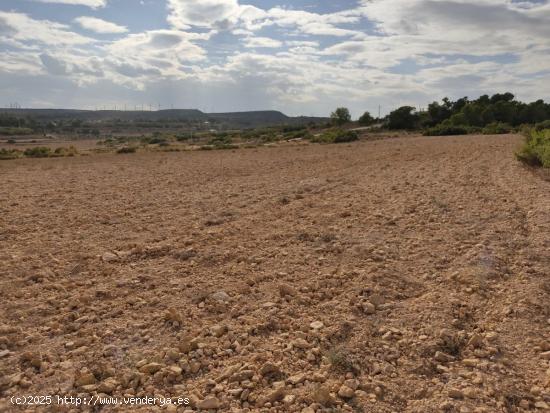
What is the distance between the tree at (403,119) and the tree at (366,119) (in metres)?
8.59

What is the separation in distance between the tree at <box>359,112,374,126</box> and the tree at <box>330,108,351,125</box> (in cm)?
313

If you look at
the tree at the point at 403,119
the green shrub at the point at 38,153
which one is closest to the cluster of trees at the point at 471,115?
the tree at the point at 403,119

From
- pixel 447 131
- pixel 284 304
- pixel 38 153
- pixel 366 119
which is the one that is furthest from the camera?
pixel 366 119

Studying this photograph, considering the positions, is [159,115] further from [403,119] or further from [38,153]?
[38,153]

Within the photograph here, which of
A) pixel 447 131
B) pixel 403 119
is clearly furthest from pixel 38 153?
pixel 403 119

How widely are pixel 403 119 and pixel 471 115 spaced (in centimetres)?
686

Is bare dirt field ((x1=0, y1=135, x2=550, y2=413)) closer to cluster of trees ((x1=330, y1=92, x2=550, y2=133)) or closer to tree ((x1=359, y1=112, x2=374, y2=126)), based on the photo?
cluster of trees ((x1=330, y1=92, x2=550, y2=133))

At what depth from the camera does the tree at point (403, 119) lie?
53969 millimetres

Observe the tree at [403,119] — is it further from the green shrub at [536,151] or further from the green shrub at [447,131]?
the green shrub at [536,151]

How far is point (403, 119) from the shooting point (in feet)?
178

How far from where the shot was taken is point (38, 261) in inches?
239

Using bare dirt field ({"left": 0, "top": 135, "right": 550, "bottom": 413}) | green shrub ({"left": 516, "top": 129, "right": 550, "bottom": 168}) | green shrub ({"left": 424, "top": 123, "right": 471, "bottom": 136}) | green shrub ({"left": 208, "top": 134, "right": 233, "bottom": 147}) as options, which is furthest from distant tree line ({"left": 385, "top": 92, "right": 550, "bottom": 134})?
bare dirt field ({"left": 0, "top": 135, "right": 550, "bottom": 413})

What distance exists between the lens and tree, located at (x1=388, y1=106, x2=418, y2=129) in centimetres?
5397

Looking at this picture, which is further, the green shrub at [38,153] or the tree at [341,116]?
the tree at [341,116]
